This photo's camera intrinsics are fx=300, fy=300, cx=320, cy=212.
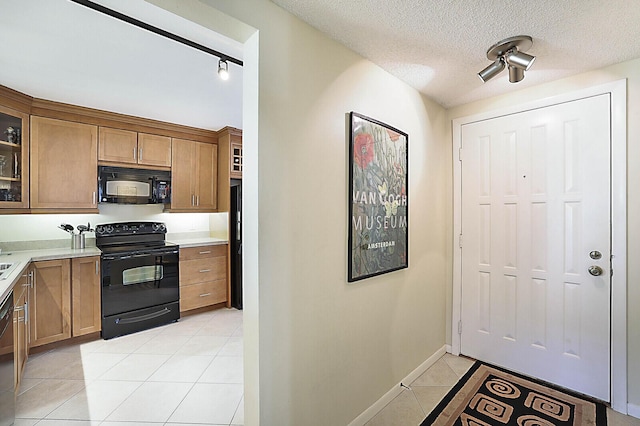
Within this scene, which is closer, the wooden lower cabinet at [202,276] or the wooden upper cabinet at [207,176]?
the wooden lower cabinet at [202,276]

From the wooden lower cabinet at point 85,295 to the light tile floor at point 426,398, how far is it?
115 inches

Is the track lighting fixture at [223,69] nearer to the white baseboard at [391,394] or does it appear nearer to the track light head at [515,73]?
the track light head at [515,73]

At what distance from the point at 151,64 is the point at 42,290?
92.4 inches

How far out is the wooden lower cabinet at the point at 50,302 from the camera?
276 cm

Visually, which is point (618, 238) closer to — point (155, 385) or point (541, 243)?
point (541, 243)

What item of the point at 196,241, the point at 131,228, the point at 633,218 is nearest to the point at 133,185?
the point at 131,228

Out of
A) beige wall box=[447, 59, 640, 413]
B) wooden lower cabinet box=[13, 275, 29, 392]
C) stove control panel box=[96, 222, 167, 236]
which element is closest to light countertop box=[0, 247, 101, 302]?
wooden lower cabinet box=[13, 275, 29, 392]

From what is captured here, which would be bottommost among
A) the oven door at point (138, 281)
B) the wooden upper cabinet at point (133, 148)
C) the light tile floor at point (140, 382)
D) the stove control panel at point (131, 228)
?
the light tile floor at point (140, 382)

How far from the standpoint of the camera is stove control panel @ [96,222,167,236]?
3.47 m

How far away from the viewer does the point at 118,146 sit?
336cm

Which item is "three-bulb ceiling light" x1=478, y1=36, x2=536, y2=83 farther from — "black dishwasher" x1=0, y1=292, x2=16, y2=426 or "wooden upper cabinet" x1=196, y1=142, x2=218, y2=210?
"wooden upper cabinet" x1=196, y1=142, x2=218, y2=210

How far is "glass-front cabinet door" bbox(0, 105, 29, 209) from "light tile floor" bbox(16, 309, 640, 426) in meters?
1.48

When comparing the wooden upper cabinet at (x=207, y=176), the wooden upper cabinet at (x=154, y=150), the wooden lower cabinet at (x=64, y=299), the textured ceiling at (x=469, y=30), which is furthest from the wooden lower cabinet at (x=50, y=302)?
the textured ceiling at (x=469, y=30)

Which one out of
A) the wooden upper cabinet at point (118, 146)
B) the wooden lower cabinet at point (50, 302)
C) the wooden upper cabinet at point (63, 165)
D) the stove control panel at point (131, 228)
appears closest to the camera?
the wooden lower cabinet at point (50, 302)
